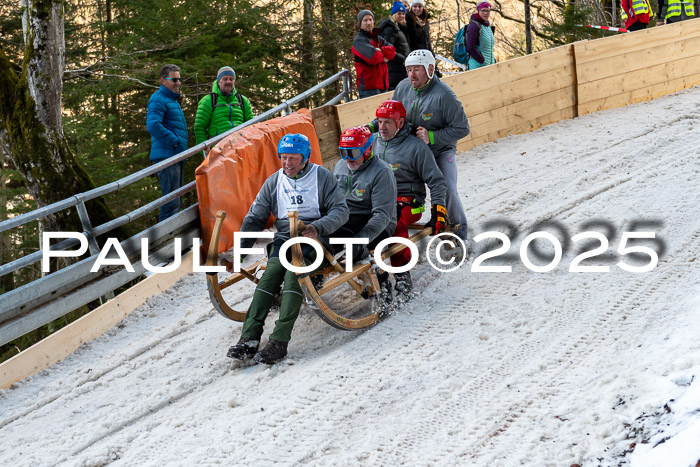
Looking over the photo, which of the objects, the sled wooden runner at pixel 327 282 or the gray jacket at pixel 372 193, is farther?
→ the gray jacket at pixel 372 193

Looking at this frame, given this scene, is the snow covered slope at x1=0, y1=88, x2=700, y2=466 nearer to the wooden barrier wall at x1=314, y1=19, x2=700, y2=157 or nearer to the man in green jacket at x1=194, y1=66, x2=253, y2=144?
the man in green jacket at x1=194, y1=66, x2=253, y2=144

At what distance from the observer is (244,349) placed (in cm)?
554

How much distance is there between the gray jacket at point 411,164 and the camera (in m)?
6.60

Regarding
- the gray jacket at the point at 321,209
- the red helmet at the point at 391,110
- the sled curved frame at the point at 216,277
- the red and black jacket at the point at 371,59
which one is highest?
the red and black jacket at the point at 371,59

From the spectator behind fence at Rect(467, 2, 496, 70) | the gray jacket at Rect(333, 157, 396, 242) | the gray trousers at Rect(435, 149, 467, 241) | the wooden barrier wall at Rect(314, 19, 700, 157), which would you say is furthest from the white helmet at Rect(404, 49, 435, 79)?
the spectator behind fence at Rect(467, 2, 496, 70)

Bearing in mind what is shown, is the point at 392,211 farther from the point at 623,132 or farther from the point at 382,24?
the point at 623,132

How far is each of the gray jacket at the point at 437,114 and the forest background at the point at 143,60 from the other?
600cm

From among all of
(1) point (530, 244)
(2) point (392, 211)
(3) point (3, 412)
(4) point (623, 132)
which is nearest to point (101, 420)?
(3) point (3, 412)

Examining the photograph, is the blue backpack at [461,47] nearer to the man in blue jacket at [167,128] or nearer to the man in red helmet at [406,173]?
the man in blue jacket at [167,128]

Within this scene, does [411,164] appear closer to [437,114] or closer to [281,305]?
[437,114]

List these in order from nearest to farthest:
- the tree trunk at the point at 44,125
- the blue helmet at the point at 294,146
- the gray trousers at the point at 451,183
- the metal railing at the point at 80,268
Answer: the blue helmet at the point at 294,146 → the metal railing at the point at 80,268 → the gray trousers at the point at 451,183 → the tree trunk at the point at 44,125

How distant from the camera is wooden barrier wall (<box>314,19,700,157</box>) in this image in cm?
1097

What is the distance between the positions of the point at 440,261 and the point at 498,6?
17.9m

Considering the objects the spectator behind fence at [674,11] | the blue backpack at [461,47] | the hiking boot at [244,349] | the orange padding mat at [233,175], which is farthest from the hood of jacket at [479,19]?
the hiking boot at [244,349]
